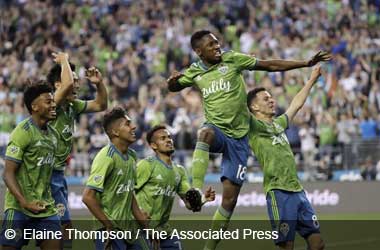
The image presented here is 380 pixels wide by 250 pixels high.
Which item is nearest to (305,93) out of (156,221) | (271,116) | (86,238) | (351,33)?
(271,116)

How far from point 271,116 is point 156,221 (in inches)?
86.8

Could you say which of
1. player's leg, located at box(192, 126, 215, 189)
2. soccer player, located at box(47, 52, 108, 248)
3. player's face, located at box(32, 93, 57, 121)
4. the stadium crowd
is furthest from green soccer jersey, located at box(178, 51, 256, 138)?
the stadium crowd

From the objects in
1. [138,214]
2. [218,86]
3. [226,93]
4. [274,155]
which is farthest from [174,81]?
[138,214]

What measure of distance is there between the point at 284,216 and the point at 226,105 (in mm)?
1729

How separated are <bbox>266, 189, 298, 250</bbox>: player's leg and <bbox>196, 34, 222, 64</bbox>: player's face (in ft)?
6.56

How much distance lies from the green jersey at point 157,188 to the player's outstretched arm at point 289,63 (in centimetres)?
185

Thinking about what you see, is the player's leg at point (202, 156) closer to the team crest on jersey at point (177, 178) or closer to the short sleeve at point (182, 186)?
the short sleeve at point (182, 186)

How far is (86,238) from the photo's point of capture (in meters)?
17.6

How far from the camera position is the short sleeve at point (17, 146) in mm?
10867

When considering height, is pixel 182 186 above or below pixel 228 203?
above

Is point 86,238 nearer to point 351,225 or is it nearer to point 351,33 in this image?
point 351,225

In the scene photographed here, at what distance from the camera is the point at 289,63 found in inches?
516

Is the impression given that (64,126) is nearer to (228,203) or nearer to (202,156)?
(202,156)

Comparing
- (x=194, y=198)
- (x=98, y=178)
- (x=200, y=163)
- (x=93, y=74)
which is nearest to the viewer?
(x=98, y=178)
